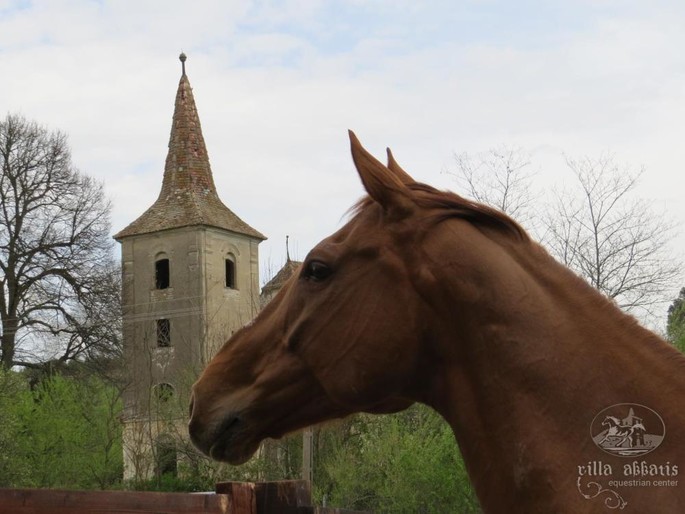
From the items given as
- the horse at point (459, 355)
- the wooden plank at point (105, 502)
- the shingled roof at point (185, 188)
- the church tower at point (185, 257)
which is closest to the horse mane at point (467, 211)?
the horse at point (459, 355)

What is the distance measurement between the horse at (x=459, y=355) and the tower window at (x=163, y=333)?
52.0 meters

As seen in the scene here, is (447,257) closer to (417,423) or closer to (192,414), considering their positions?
(192,414)

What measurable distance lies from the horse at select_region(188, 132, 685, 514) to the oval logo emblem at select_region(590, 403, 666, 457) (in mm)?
16

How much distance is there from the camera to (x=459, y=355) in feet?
8.68

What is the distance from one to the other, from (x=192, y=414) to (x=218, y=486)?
1.46 meters

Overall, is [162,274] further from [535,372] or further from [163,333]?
[535,372]

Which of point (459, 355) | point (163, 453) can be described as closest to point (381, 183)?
point (459, 355)

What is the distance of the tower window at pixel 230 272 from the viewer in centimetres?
5819

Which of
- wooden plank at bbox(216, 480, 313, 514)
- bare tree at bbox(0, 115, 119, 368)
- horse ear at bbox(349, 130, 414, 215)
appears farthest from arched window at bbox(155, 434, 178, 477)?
horse ear at bbox(349, 130, 414, 215)

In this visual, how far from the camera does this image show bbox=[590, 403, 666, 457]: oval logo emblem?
2.41 metres

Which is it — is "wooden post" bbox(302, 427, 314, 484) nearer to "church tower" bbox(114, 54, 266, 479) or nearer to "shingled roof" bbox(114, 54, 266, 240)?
"church tower" bbox(114, 54, 266, 479)

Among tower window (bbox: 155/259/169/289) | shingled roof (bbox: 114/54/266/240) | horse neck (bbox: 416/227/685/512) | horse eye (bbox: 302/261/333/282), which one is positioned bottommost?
horse neck (bbox: 416/227/685/512)

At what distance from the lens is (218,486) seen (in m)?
4.30

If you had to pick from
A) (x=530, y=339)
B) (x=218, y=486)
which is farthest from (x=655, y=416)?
(x=218, y=486)
